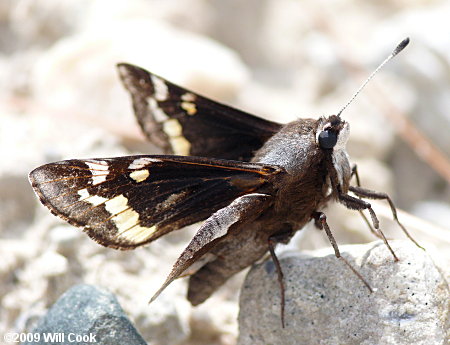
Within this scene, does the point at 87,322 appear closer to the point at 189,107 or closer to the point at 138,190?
the point at 138,190

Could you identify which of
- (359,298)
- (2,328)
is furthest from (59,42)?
(359,298)

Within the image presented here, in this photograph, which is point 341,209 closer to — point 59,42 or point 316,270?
point 316,270

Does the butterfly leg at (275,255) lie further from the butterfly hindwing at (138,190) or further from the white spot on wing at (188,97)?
the white spot on wing at (188,97)

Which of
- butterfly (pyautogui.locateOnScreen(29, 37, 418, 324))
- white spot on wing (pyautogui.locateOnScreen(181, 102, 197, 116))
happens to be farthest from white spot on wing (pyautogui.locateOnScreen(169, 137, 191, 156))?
butterfly (pyautogui.locateOnScreen(29, 37, 418, 324))

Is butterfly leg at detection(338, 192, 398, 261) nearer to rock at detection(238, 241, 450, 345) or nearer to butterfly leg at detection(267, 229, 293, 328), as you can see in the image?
rock at detection(238, 241, 450, 345)

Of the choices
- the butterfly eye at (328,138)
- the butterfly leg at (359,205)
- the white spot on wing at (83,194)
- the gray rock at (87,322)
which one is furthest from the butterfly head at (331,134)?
the gray rock at (87,322)
